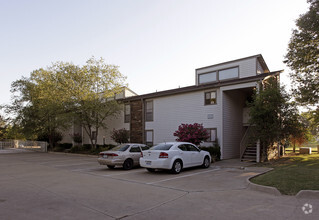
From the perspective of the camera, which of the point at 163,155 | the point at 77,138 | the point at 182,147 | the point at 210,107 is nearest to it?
the point at 163,155

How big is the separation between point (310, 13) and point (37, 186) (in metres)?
18.1

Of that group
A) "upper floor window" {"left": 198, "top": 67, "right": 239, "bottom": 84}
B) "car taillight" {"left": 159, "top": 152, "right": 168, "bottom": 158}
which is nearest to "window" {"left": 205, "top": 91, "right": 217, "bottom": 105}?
"upper floor window" {"left": 198, "top": 67, "right": 239, "bottom": 84}

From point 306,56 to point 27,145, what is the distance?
35.7 meters

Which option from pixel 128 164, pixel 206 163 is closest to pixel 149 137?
pixel 128 164

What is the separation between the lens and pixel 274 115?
14.4m

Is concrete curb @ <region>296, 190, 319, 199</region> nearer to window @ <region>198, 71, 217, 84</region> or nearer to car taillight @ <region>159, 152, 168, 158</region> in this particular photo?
car taillight @ <region>159, 152, 168, 158</region>

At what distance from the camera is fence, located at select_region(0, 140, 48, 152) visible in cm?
3173

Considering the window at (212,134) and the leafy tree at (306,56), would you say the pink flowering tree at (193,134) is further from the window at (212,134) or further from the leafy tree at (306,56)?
the leafy tree at (306,56)

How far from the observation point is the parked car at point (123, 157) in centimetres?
1296

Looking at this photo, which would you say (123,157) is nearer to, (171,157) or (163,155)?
(163,155)

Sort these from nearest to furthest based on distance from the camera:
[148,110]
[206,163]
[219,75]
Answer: [206,163], [219,75], [148,110]

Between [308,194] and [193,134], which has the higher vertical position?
[193,134]

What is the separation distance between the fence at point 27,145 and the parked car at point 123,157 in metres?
21.5

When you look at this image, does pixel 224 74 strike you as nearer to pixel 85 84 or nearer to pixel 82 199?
pixel 85 84
